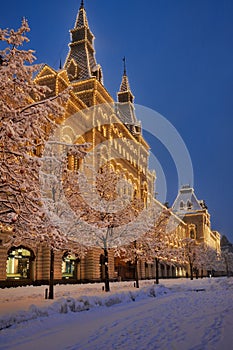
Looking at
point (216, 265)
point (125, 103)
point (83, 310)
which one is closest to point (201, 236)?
point (216, 265)

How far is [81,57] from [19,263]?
1356 inches

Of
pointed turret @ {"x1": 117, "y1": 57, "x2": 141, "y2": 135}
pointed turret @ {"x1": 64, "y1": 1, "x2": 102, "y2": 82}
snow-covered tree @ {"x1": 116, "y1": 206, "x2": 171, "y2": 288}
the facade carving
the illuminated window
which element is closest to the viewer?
the facade carving

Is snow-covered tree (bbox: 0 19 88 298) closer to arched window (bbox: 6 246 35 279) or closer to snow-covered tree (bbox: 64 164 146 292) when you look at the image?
snow-covered tree (bbox: 64 164 146 292)

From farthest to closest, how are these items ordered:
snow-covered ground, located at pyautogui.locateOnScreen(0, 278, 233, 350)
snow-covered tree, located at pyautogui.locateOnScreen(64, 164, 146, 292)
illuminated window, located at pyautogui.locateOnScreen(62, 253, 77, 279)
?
illuminated window, located at pyautogui.locateOnScreen(62, 253, 77, 279) < snow-covered tree, located at pyautogui.locateOnScreen(64, 164, 146, 292) < snow-covered ground, located at pyautogui.locateOnScreen(0, 278, 233, 350)

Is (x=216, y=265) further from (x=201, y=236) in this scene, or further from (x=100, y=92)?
(x=100, y=92)

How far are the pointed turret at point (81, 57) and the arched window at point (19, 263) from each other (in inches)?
1106

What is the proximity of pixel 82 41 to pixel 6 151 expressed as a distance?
163 ft

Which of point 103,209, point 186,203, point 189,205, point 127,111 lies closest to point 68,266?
point 103,209

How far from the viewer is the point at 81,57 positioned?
5584 cm

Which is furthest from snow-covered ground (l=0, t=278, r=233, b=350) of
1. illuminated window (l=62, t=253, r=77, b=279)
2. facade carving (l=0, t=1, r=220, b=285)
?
illuminated window (l=62, t=253, r=77, b=279)

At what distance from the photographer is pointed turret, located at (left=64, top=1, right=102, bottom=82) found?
5303cm

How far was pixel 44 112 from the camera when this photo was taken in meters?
11.8

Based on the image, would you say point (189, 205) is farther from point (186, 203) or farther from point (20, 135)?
point (20, 135)

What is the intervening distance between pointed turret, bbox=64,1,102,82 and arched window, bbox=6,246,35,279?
92.2 feet
